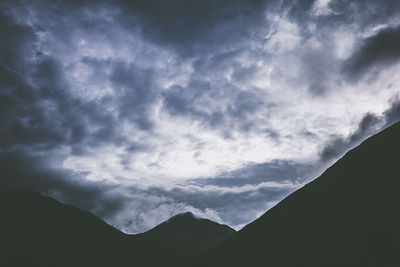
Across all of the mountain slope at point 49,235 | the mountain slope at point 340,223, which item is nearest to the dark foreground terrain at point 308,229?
the mountain slope at point 340,223

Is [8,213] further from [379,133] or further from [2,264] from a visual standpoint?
[379,133]

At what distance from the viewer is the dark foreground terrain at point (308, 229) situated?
47094mm

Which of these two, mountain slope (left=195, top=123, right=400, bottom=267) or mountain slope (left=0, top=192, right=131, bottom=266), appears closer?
mountain slope (left=195, top=123, right=400, bottom=267)

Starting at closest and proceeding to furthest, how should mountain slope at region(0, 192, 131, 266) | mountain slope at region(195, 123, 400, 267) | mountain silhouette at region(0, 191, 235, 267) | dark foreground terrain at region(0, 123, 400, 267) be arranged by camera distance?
mountain slope at region(195, 123, 400, 267)
dark foreground terrain at region(0, 123, 400, 267)
mountain slope at region(0, 192, 131, 266)
mountain silhouette at region(0, 191, 235, 267)

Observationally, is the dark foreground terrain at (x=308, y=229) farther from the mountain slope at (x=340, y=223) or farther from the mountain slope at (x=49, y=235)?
the mountain slope at (x=49, y=235)

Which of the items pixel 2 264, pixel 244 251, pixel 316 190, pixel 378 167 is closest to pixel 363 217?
pixel 378 167

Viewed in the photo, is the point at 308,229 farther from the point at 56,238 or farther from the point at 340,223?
the point at 56,238

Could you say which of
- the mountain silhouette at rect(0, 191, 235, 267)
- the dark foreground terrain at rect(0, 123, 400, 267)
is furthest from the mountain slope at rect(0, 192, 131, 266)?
the dark foreground terrain at rect(0, 123, 400, 267)

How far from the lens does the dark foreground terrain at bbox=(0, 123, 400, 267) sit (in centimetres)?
4709

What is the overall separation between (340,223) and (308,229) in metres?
9.29

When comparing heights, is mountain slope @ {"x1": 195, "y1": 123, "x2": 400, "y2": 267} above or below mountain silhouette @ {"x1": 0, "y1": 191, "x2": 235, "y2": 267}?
below

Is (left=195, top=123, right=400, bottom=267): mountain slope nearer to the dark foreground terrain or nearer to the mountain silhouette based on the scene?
the dark foreground terrain

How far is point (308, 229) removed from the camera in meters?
62.3

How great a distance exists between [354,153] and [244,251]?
5353cm
